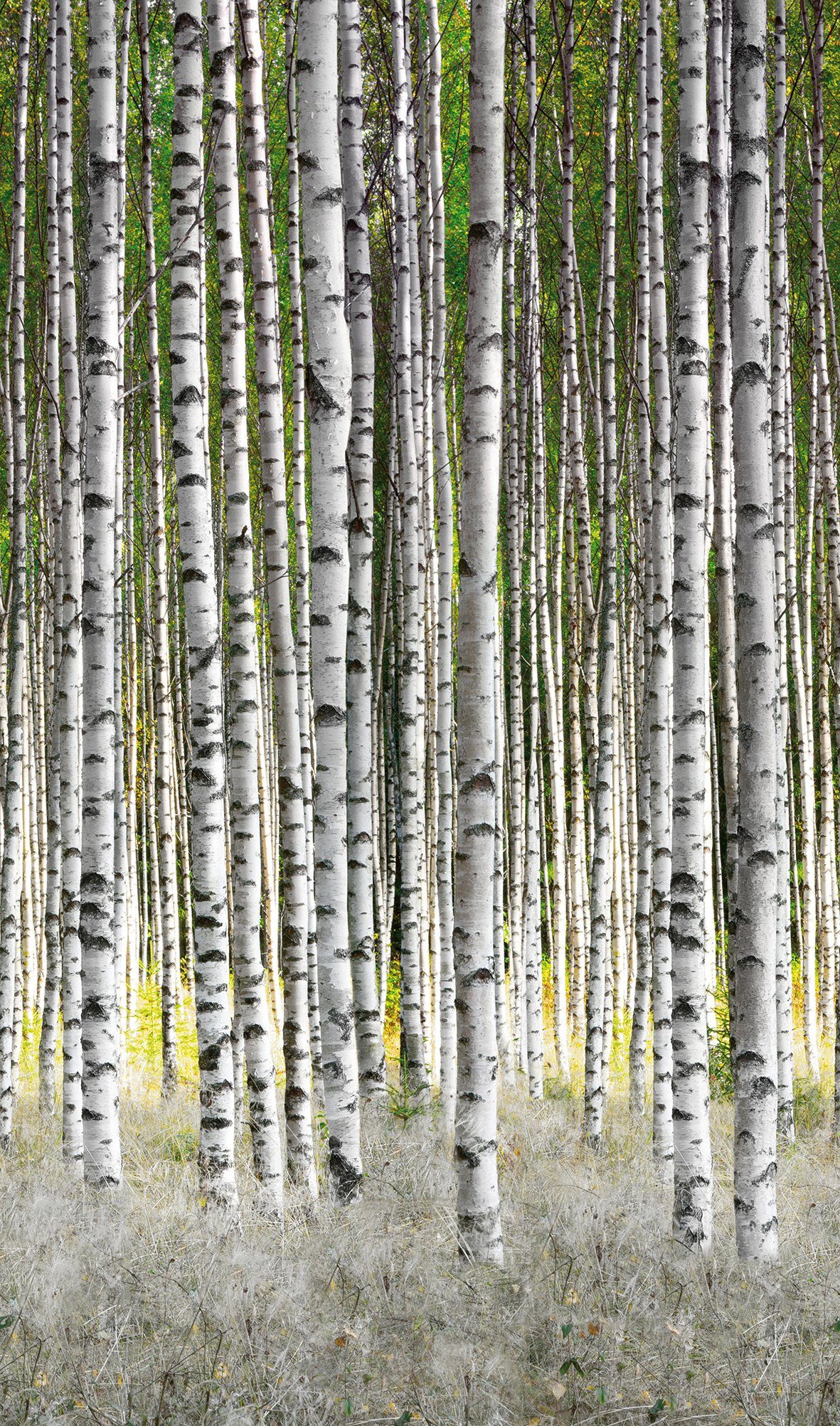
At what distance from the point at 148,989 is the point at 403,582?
772 centimetres

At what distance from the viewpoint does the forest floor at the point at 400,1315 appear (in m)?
2.83

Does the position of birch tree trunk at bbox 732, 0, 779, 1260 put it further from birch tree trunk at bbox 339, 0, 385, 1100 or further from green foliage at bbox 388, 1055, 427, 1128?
green foliage at bbox 388, 1055, 427, 1128

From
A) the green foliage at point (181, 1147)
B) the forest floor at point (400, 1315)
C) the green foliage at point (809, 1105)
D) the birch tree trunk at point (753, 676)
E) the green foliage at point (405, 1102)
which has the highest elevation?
the birch tree trunk at point (753, 676)

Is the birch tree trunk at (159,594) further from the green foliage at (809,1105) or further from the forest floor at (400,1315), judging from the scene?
the green foliage at (809,1105)

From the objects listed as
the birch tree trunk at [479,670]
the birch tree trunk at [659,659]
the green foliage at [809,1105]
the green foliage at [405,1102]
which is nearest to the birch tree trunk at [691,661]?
the birch tree trunk at [479,670]

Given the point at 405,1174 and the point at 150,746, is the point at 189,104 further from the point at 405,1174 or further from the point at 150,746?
the point at 150,746

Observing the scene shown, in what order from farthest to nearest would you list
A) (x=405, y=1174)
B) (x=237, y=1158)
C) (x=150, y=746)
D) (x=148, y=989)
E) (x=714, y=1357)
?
(x=150, y=746)
(x=148, y=989)
(x=237, y=1158)
(x=405, y=1174)
(x=714, y=1357)

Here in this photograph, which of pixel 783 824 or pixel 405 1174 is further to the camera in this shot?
pixel 783 824

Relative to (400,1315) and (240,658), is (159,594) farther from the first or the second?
(400,1315)

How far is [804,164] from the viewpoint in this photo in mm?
9453

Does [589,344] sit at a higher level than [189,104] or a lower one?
higher

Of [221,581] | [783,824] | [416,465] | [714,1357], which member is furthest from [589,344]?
[714,1357]

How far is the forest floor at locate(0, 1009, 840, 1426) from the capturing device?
111 inches

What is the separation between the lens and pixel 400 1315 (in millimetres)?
3270
